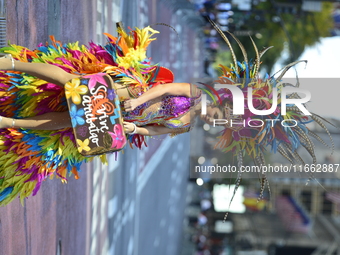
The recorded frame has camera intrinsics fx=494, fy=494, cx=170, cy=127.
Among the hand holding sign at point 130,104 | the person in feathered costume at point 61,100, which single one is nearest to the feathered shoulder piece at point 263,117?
the person in feathered costume at point 61,100

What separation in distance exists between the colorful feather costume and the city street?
0.36 m

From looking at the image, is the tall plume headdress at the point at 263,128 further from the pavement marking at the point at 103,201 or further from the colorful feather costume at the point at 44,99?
the pavement marking at the point at 103,201

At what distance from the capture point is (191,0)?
41.9 feet

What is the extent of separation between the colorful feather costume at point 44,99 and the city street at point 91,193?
36cm

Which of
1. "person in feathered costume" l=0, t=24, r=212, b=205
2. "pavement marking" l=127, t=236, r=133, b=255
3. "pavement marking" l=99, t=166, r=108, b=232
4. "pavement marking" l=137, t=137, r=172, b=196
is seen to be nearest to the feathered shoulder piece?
"person in feathered costume" l=0, t=24, r=212, b=205

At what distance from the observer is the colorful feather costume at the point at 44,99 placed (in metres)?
2.78

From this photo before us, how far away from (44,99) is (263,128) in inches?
49.0

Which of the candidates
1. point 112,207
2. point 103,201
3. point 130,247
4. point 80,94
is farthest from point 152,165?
point 80,94

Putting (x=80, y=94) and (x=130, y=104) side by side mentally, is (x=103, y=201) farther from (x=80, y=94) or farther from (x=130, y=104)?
(x=80, y=94)

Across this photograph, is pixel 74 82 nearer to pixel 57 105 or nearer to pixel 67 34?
pixel 57 105

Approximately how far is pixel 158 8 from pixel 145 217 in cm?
398

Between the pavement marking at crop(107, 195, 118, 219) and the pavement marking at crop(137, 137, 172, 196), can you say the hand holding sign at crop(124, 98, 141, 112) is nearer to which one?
the pavement marking at crop(107, 195, 118, 219)

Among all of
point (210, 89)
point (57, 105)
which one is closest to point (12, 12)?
point (57, 105)

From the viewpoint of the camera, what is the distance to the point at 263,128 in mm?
2727
